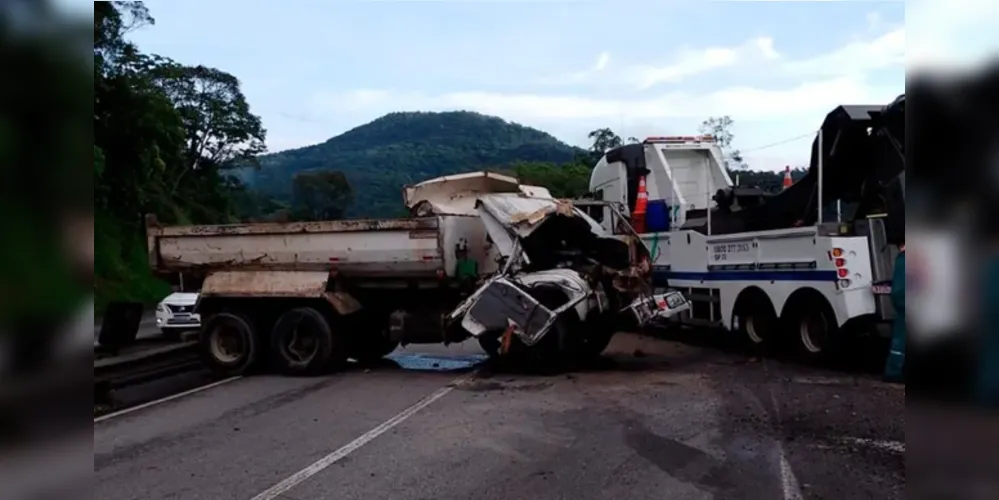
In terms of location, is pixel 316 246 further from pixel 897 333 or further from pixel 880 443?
pixel 880 443

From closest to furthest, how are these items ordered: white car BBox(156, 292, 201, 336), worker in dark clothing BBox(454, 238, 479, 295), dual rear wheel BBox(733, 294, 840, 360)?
1. dual rear wheel BBox(733, 294, 840, 360)
2. worker in dark clothing BBox(454, 238, 479, 295)
3. white car BBox(156, 292, 201, 336)

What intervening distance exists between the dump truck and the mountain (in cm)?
1843

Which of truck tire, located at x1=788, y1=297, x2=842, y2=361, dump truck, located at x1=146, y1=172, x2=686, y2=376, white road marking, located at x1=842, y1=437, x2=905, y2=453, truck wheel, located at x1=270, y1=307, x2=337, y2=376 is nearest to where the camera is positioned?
white road marking, located at x1=842, y1=437, x2=905, y2=453

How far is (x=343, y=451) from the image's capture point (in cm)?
685

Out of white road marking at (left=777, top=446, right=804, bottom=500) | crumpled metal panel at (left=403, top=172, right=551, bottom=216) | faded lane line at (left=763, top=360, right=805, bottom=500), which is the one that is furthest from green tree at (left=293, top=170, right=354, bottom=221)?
white road marking at (left=777, top=446, right=804, bottom=500)

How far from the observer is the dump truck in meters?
10.6

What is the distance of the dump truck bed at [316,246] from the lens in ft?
35.9

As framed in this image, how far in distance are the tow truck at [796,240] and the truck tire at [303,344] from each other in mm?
4414

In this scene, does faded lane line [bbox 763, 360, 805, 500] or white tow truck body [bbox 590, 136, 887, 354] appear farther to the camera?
white tow truck body [bbox 590, 136, 887, 354]

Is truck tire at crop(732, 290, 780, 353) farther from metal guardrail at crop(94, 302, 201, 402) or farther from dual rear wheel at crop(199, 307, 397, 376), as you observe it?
metal guardrail at crop(94, 302, 201, 402)

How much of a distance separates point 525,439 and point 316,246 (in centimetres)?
529

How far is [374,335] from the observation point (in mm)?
12500

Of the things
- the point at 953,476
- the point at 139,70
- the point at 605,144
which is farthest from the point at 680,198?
the point at 605,144

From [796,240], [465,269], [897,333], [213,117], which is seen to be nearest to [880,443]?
[897,333]
